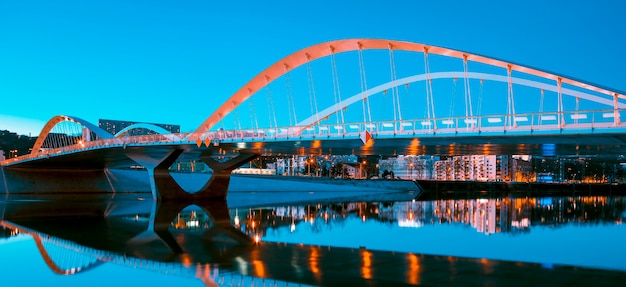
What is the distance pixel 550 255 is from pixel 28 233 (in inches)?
747

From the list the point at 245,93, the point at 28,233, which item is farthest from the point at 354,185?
the point at 28,233

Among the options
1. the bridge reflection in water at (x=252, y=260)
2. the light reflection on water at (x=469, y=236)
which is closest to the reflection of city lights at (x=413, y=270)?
the bridge reflection in water at (x=252, y=260)

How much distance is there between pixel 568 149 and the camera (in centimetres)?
3566

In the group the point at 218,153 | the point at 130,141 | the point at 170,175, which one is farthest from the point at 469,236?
the point at 170,175

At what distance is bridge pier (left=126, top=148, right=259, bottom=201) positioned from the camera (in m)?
52.4

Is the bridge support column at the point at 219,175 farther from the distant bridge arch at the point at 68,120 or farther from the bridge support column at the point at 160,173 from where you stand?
→ the distant bridge arch at the point at 68,120

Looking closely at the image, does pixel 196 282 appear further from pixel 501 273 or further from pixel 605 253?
pixel 605 253

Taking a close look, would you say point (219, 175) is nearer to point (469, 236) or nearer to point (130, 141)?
point (130, 141)

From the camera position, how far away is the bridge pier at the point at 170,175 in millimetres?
52406

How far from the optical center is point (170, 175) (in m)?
53.8

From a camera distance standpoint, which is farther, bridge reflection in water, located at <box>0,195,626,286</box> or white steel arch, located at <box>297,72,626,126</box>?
white steel arch, located at <box>297,72,626,126</box>

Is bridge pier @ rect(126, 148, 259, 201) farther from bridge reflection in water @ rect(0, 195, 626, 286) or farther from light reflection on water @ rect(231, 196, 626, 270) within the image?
bridge reflection in water @ rect(0, 195, 626, 286)

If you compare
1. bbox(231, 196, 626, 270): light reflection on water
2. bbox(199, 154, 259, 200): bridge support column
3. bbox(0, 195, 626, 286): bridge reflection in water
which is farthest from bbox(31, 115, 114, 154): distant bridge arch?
bbox(0, 195, 626, 286): bridge reflection in water

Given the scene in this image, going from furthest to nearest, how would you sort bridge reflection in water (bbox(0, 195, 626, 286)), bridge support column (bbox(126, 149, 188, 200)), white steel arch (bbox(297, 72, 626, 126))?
bridge support column (bbox(126, 149, 188, 200)) → white steel arch (bbox(297, 72, 626, 126)) → bridge reflection in water (bbox(0, 195, 626, 286))
